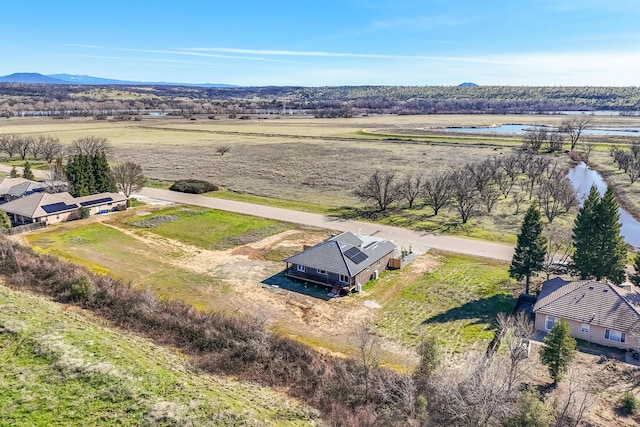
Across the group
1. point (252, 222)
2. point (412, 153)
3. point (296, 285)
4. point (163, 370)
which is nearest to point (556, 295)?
point (296, 285)

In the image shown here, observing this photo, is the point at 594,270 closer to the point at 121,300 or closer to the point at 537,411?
the point at 537,411

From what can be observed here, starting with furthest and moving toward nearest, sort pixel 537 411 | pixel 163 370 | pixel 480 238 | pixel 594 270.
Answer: pixel 480 238 → pixel 594 270 → pixel 163 370 → pixel 537 411

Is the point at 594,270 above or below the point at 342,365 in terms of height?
above

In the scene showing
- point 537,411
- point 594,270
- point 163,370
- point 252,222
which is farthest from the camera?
point 252,222

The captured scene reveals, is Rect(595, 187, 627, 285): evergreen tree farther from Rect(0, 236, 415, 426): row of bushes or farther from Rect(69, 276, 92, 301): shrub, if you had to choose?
Rect(69, 276, 92, 301): shrub

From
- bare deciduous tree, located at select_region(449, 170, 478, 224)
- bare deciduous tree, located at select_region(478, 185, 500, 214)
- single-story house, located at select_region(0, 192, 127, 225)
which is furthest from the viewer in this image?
bare deciduous tree, located at select_region(478, 185, 500, 214)

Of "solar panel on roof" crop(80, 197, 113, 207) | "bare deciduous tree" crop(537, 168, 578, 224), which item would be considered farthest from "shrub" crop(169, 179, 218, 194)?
"bare deciduous tree" crop(537, 168, 578, 224)

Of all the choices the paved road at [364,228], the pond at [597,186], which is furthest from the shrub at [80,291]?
the pond at [597,186]
